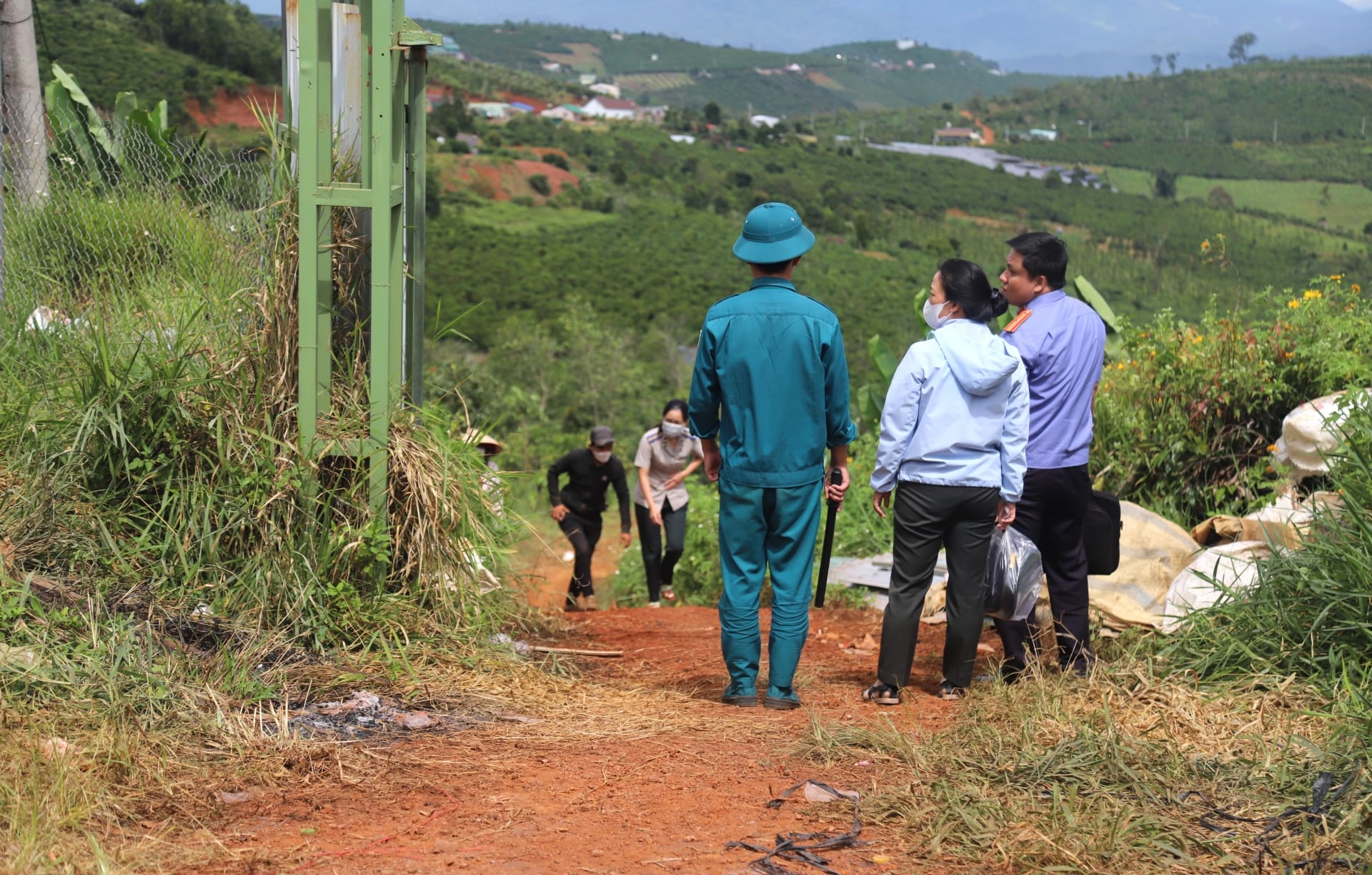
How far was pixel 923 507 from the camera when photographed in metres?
4.45

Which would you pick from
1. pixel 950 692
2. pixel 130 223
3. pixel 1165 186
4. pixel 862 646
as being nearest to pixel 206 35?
pixel 130 223

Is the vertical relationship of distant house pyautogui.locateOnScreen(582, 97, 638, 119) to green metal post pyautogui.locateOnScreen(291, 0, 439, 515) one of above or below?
above

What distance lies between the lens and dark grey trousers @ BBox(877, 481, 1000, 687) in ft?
14.6

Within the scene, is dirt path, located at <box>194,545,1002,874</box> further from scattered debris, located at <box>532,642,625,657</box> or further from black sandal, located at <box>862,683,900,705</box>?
scattered debris, located at <box>532,642,625,657</box>

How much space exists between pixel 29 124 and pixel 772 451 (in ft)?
16.3

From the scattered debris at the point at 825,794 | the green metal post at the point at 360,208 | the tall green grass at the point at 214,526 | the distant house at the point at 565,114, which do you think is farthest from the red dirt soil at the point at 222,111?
the scattered debris at the point at 825,794

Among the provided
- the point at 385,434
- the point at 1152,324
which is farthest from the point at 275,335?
the point at 1152,324

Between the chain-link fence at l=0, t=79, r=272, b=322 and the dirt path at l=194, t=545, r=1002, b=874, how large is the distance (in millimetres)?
2266

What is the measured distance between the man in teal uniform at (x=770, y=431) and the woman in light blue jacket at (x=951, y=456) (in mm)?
232

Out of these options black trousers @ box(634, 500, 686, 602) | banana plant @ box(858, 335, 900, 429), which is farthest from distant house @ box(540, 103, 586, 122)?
black trousers @ box(634, 500, 686, 602)

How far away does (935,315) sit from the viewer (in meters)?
4.56

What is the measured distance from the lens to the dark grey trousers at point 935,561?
14.6 ft

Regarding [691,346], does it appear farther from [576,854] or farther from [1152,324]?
[576,854]

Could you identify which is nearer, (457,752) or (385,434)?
(457,752)
